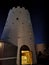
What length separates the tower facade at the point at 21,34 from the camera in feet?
28.6

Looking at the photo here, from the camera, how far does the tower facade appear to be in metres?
8.70

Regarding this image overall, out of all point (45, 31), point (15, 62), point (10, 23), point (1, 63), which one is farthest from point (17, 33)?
point (45, 31)

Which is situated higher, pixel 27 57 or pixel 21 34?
pixel 21 34

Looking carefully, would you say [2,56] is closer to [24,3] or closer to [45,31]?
[24,3]

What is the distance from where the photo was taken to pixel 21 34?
891 centimetres

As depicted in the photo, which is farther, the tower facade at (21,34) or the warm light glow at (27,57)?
the warm light glow at (27,57)

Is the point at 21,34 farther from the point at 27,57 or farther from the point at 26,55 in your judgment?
the point at 27,57

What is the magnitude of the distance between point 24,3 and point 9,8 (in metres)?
1.36

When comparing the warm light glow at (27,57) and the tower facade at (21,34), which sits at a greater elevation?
the tower facade at (21,34)

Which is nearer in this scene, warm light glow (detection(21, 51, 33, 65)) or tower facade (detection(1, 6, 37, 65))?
tower facade (detection(1, 6, 37, 65))

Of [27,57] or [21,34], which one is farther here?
[27,57]

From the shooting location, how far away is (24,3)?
972 cm

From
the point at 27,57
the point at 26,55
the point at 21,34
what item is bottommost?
the point at 27,57

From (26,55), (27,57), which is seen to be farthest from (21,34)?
(27,57)
